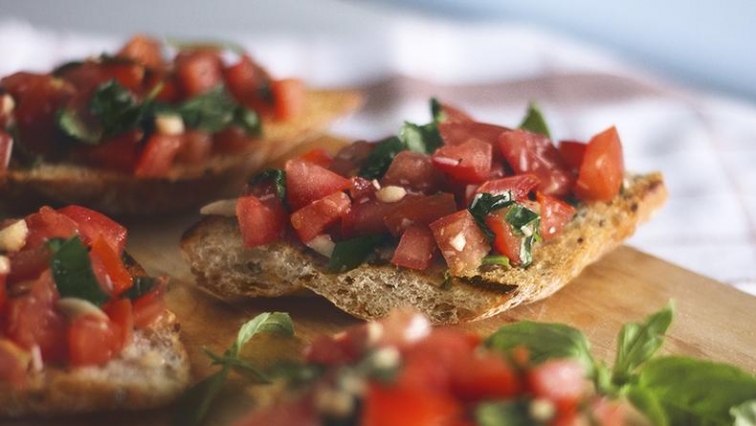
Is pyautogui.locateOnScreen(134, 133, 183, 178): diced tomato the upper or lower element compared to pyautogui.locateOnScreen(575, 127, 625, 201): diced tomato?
lower

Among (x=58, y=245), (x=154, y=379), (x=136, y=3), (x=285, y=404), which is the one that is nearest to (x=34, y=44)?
(x=136, y=3)

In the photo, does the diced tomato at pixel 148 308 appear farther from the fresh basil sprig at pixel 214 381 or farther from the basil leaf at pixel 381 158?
the basil leaf at pixel 381 158

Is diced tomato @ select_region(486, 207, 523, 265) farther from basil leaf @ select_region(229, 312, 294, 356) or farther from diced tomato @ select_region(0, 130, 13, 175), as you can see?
diced tomato @ select_region(0, 130, 13, 175)

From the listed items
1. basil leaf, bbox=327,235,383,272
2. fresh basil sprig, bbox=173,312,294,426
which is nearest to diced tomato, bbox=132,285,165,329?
fresh basil sprig, bbox=173,312,294,426

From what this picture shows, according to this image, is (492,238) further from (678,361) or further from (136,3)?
(136,3)

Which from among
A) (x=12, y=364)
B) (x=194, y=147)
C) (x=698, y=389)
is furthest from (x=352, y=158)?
(x=698, y=389)

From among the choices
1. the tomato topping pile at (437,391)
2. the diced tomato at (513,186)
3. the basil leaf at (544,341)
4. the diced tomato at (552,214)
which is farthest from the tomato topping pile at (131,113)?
the tomato topping pile at (437,391)
